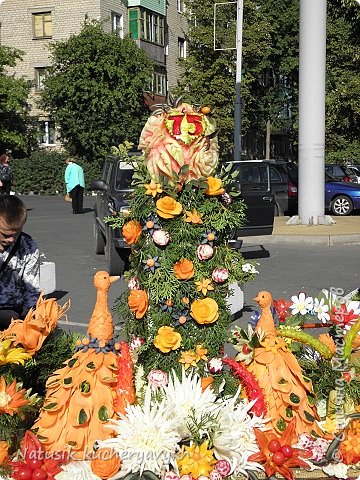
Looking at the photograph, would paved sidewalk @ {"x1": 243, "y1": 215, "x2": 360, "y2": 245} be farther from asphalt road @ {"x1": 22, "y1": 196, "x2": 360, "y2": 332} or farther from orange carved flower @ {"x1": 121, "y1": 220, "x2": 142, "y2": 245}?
orange carved flower @ {"x1": 121, "y1": 220, "x2": 142, "y2": 245}

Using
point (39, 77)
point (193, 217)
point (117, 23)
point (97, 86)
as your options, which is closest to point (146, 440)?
point (193, 217)

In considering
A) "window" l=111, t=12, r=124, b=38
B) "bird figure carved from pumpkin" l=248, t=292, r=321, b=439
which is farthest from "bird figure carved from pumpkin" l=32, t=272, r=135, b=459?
"window" l=111, t=12, r=124, b=38

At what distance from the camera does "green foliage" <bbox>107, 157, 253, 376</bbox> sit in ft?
11.6

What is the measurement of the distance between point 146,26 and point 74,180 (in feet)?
76.8

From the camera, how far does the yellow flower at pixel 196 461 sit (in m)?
3.07

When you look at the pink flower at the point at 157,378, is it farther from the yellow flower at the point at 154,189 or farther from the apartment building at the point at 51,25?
the apartment building at the point at 51,25

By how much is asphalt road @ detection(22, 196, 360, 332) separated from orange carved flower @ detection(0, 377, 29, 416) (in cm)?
396

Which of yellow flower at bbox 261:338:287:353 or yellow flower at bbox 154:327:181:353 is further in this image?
yellow flower at bbox 261:338:287:353

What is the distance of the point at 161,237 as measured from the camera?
3.50 meters

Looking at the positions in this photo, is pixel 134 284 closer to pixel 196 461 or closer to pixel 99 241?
pixel 196 461

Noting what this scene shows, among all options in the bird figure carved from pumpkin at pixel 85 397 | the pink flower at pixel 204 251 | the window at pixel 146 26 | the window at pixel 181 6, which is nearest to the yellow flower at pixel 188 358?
the bird figure carved from pumpkin at pixel 85 397

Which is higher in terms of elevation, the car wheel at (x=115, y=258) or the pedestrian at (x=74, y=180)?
the pedestrian at (x=74, y=180)

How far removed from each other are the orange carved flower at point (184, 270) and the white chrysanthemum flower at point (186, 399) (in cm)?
45

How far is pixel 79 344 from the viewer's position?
11.9 ft
